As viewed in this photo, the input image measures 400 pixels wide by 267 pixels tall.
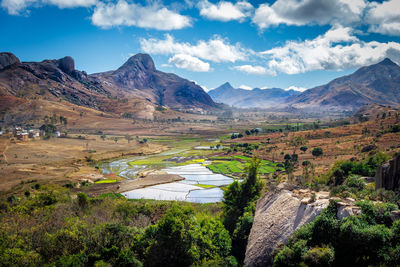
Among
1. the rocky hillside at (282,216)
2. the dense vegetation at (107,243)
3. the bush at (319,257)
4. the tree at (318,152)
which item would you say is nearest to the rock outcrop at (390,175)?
the rocky hillside at (282,216)

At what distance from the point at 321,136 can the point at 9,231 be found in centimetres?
12332

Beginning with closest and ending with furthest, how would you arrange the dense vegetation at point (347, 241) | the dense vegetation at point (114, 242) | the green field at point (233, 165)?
1. the dense vegetation at point (347, 241)
2. the dense vegetation at point (114, 242)
3. the green field at point (233, 165)

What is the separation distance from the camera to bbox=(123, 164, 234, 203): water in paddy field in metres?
61.2

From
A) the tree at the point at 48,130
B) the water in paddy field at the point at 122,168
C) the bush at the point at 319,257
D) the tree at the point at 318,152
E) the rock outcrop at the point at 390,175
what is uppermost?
the tree at the point at 48,130

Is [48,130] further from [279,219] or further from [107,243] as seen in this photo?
[279,219]

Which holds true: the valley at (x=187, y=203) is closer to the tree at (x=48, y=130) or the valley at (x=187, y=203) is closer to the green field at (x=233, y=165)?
the green field at (x=233, y=165)

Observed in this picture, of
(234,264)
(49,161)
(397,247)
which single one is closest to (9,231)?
(234,264)

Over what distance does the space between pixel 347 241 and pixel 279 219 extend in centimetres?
740

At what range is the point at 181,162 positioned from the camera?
102m

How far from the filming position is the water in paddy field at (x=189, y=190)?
6116 cm

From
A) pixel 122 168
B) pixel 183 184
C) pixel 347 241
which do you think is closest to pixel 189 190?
pixel 183 184

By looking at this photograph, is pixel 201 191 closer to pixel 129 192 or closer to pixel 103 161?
pixel 129 192

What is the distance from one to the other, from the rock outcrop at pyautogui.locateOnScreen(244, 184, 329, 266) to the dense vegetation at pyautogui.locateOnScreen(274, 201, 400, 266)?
69.2 inches

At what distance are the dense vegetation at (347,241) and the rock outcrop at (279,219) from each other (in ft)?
5.76
